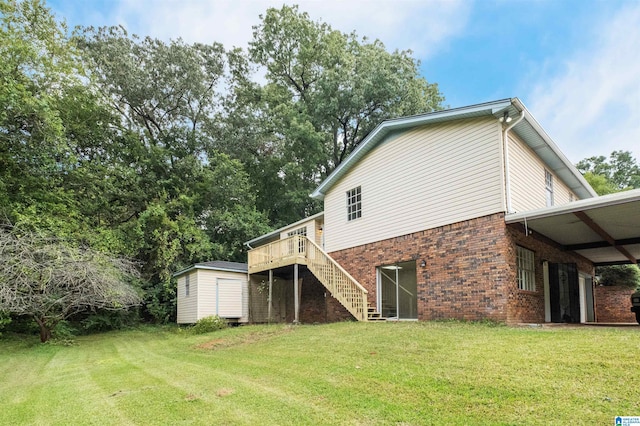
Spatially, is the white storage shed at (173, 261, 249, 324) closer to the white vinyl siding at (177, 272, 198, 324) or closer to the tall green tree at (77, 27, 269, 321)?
the white vinyl siding at (177, 272, 198, 324)

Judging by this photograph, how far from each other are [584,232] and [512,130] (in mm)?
3895

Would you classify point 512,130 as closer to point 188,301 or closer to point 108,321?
point 188,301

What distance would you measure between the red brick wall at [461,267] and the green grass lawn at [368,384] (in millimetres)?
1157

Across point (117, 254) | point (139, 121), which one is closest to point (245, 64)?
point (139, 121)

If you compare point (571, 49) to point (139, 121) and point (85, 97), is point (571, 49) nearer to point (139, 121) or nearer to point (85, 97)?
point (85, 97)

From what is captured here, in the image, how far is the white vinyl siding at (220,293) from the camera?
16.1 metres

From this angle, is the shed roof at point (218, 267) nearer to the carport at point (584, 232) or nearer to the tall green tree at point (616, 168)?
the carport at point (584, 232)

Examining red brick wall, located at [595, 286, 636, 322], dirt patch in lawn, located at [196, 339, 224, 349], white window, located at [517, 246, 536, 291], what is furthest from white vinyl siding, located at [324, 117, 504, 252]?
red brick wall, located at [595, 286, 636, 322]

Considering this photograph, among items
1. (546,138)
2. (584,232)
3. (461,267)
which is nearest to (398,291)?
(461,267)

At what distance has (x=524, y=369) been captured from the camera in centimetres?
507

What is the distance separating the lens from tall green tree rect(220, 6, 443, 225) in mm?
25047

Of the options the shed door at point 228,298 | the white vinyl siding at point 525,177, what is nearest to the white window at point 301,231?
the shed door at point 228,298

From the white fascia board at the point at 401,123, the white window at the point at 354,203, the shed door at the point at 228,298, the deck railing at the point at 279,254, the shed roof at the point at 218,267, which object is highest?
the white fascia board at the point at 401,123

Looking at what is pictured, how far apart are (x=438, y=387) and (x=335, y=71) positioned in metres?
24.2
